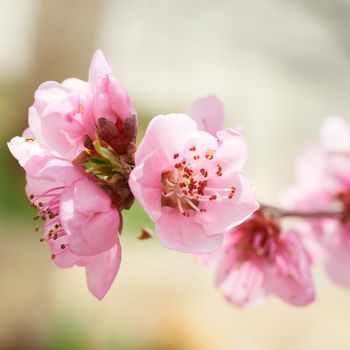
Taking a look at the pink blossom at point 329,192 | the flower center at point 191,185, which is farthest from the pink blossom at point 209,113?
the pink blossom at point 329,192

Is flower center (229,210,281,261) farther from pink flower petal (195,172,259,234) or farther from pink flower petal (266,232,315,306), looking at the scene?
pink flower petal (195,172,259,234)

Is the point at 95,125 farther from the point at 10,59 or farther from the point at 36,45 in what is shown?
the point at 10,59

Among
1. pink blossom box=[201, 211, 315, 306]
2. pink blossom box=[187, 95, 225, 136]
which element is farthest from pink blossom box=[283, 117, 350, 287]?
pink blossom box=[187, 95, 225, 136]

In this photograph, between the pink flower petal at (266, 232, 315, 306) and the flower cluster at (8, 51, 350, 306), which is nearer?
the flower cluster at (8, 51, 350, 306)

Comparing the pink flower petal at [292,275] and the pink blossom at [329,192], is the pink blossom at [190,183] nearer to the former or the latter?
the pink flower petal at [292,275]

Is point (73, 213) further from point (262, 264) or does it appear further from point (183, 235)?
point (262, 264)

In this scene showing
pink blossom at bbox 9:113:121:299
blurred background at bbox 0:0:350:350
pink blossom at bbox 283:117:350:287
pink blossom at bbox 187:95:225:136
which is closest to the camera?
pink blossom at bbox 9:113:121:299

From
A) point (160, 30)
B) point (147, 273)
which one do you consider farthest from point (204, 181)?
point (160, 30)
